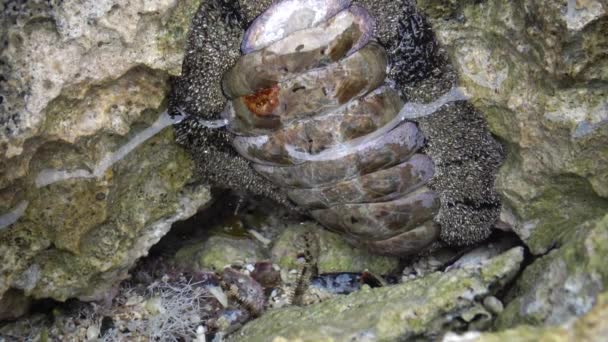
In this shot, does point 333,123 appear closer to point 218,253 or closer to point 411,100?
point 411,100

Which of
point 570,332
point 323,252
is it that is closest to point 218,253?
point 323,252

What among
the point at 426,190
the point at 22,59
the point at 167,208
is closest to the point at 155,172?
the point at 167,208

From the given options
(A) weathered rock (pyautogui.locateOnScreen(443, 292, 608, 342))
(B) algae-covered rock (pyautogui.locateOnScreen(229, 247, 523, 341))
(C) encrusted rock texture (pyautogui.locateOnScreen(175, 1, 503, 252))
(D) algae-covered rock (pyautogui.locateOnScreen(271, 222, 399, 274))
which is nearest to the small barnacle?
(D) algae-covered rock (pyautogui.locateOnScreen(271, 222, 399, 274))

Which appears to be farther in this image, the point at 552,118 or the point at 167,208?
the point at 167,208

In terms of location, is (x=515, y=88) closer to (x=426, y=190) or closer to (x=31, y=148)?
(x=426, y=190)

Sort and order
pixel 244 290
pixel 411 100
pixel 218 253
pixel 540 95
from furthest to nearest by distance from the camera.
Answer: pixel 218 253, pixel 244 290, pixel 411 100, pixel 540 95
